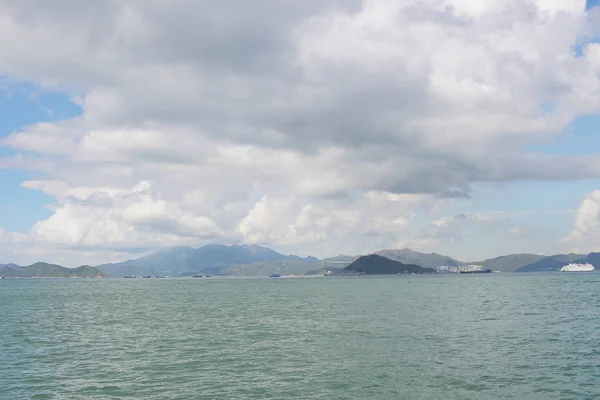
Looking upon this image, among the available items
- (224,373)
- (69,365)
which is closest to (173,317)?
(69,365)

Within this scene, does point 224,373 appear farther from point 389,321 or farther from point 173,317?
point 173,317

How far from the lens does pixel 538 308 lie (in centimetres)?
11944

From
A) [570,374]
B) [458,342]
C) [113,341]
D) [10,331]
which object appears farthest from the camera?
[10,331]

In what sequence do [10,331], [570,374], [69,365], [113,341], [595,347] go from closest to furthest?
[570,374], [69,365], [595,347], [113,341], [10,331]

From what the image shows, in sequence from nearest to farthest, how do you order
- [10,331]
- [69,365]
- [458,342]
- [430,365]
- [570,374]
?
[570,374], [430,365], [69,365], [458,342], [10,331]

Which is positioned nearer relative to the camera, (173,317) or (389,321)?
(389,321)

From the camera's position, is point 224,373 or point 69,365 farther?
point 69,365

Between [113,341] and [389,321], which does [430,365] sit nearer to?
[389,321]

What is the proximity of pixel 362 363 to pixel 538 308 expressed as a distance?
85.3 meters

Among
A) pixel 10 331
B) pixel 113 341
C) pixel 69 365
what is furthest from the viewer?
pixel 10 331

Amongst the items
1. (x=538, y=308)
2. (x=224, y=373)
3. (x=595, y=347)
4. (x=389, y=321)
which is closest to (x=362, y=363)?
(x=224, y=373)

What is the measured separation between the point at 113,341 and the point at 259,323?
30.2 meters

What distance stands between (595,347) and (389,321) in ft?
126

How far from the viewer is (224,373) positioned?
1998 inches
